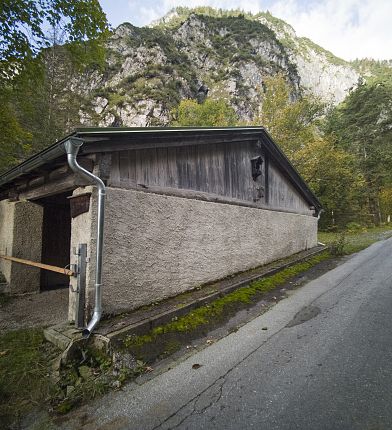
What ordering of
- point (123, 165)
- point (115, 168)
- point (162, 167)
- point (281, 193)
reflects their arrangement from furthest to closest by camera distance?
point (281, 193) → point (162, 167) → point (123, 165) → point (115, 168)

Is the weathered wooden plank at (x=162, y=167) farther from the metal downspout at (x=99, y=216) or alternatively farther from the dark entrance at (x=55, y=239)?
the dark entrance at (x=55, y=239)

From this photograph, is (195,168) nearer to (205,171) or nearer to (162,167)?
(205,171)

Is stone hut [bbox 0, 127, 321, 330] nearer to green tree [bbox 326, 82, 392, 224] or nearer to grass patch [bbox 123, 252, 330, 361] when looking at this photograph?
grass patch [bbox 123, 252, 330, 361]

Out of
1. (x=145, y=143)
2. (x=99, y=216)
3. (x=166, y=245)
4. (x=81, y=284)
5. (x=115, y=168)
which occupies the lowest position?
(x=81, y=284)

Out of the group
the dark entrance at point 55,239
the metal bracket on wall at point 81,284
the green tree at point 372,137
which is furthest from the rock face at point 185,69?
the metal bracket on wall at point 81,284

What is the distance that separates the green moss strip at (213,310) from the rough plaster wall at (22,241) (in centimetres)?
423

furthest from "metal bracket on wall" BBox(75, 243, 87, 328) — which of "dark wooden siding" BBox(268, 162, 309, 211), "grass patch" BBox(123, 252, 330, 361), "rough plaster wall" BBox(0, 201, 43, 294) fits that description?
"dark wooden siding" BBox(268, 162, 309, 211)

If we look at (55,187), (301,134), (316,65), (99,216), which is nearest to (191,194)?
(99,216)

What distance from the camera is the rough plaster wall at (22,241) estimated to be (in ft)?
20.6

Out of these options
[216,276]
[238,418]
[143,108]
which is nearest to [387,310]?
[216,276]

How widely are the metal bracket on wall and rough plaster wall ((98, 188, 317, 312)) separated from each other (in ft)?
1.11

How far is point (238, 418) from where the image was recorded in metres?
2.52

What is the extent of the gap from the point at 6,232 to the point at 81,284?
401cm

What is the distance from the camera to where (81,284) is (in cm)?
397
